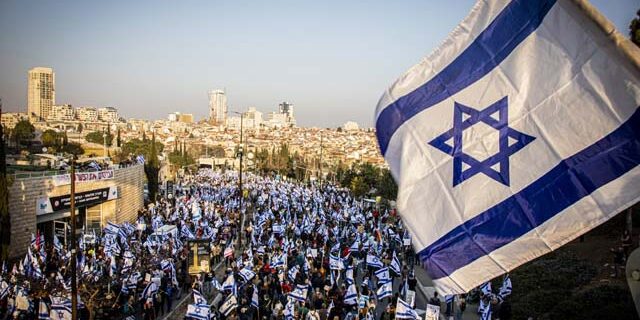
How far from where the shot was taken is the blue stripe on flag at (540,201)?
3314 mm

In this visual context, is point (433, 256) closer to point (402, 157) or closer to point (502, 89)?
point (402, 157)

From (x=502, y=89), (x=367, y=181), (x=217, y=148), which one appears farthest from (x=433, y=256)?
(x=217, y=148)

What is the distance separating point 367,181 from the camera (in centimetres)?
5250

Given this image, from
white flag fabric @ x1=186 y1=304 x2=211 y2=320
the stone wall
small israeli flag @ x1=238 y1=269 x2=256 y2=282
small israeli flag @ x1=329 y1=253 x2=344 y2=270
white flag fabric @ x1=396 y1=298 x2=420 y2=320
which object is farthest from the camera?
the stone wall

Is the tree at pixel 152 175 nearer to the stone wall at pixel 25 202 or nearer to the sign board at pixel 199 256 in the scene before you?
the stone wall at pixel 25 202

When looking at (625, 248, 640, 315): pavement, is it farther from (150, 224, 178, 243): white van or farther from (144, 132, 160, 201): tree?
(144, 132, 160, 201): tree

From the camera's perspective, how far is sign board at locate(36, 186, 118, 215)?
2601cm

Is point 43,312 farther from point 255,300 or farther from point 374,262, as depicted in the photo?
point 374,262

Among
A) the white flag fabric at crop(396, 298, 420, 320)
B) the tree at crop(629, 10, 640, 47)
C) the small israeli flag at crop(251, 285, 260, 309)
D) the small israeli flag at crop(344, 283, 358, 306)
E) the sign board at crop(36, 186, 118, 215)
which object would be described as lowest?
the small israeli flag at crop(251, 285, 260, 309)

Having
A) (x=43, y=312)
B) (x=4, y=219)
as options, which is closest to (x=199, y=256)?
(x=43, y=312)

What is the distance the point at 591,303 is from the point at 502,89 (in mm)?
13629

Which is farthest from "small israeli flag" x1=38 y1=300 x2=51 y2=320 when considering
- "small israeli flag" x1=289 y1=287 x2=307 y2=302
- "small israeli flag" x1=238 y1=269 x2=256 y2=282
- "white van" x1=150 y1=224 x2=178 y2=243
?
"white van" x1=150 y1=224 x2=178 y2=243

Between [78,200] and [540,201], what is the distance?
97.4 ft

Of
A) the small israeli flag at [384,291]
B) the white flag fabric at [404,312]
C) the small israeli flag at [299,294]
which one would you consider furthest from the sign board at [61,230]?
the white flag fabric at [404,312]
